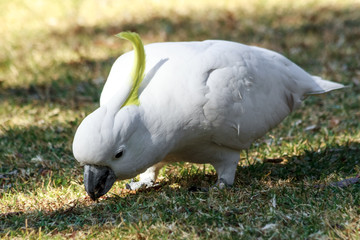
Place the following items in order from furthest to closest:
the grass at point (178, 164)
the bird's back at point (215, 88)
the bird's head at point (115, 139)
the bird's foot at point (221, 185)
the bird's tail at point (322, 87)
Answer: the bird's tail at point (322, 87), the bird's foot at point (221, 185), the bird's back at point (215, 88), the grass at point (178, 164), the bird's head at point (115, 139)

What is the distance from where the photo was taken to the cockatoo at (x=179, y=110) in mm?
2727

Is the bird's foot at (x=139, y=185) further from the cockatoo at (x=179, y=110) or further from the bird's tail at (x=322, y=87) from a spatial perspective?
the bird's tail at (x=322, y=87)

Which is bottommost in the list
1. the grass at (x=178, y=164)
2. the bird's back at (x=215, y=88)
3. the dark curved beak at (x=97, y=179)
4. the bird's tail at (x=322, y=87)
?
the grass at (x=178, y=164)

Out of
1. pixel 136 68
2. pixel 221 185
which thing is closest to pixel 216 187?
pixel 221 185

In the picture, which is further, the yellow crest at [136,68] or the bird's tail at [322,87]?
the bird's tail at [322,87]

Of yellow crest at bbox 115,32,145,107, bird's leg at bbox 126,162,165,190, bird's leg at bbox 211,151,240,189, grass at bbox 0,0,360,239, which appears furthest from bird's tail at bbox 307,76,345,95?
yellow crest at bbox 115,32,145,107

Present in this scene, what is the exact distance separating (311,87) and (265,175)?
2.44ft

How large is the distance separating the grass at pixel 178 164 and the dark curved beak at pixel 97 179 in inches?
6.8

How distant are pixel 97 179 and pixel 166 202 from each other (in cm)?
46

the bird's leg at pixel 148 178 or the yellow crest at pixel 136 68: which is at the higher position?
the yellow crest at pixel 136 68

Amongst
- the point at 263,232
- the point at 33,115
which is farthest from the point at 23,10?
the point at 263,232

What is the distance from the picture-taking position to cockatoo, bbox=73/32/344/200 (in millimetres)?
2727

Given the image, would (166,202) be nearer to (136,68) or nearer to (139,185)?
(139,185)

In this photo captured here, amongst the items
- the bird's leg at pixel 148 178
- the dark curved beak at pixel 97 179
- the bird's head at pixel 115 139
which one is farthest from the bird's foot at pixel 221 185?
the dark curved beak at pixel 97 179
